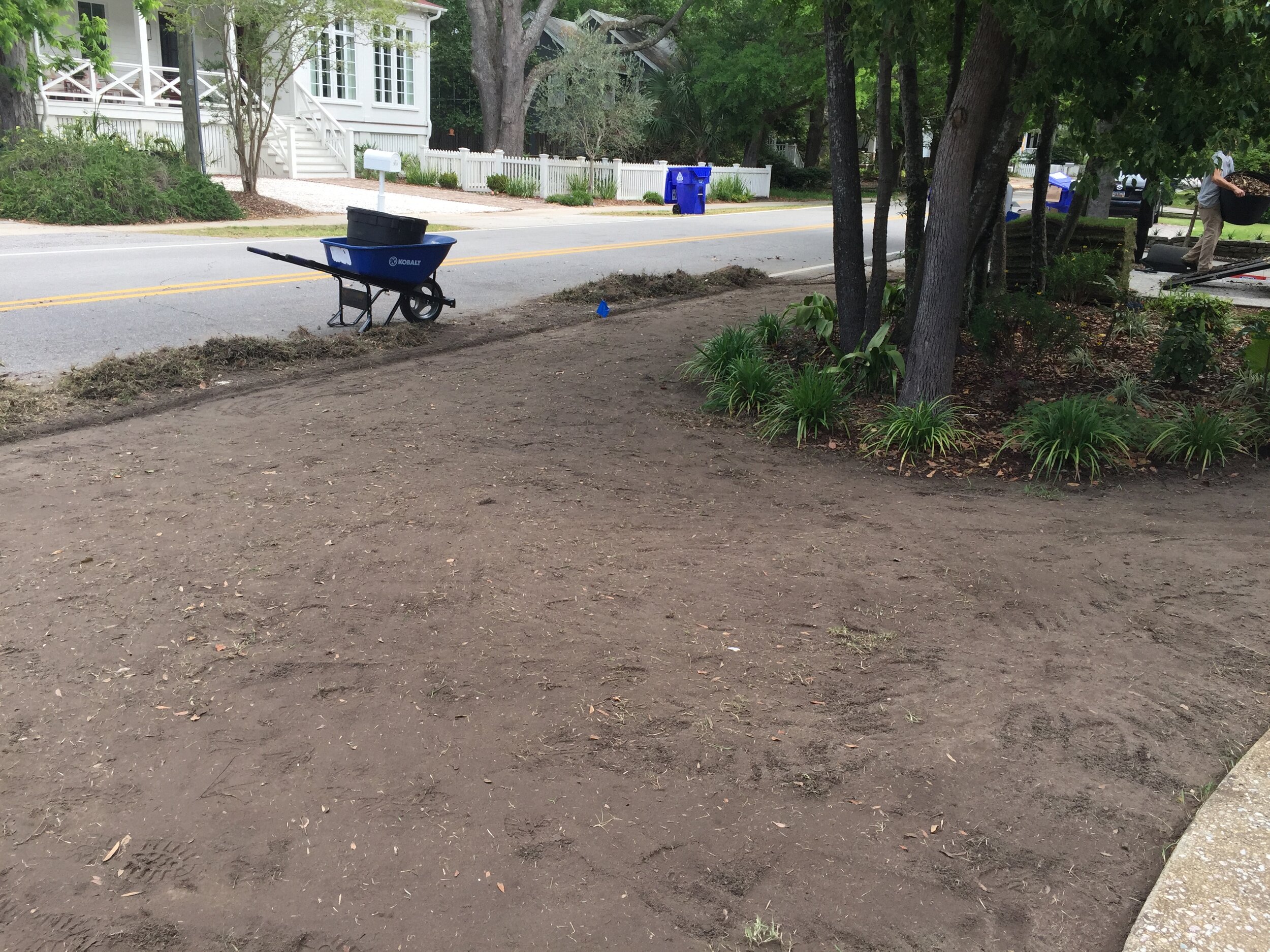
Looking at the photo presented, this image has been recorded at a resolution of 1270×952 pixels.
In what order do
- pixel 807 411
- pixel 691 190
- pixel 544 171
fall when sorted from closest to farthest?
pixel 807 411 → pixel 691 190 → pixel 544 171

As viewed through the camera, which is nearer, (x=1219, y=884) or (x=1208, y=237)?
(x=1219, y=884)

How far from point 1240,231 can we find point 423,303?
2010 cm

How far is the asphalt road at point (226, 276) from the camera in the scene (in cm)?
920

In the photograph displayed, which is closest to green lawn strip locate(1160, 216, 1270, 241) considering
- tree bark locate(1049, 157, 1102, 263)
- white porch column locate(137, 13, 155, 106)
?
tree bark locate(1049, 157, 1102, 263)

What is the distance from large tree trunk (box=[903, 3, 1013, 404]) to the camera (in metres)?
6.54

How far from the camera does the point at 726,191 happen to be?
33938mm

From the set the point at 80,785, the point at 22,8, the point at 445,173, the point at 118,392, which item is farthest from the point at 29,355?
the point at 445,173

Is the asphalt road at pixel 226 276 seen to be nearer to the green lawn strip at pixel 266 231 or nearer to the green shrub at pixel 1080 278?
the green lawn strip at pixel 266 231

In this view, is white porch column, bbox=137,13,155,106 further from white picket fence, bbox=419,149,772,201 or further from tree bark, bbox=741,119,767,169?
tree bark, bbox=741,119,767,169

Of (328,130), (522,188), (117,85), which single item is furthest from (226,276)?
(328,130)

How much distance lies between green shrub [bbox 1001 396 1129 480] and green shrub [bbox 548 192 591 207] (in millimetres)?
23090

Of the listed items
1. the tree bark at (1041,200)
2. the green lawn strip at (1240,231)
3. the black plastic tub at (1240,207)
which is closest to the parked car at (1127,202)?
A: the green lawn strip at (1240,231)

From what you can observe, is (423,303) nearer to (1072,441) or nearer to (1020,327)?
(1020,327)

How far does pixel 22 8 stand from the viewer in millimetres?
18469
